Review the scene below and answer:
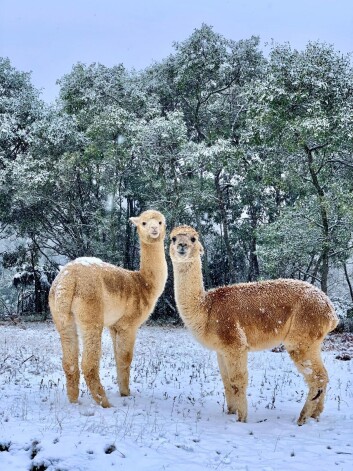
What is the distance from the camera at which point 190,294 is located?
7.17m

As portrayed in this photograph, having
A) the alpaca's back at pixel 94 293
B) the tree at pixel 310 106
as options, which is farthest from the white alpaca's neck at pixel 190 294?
the tree at pixel 310 106

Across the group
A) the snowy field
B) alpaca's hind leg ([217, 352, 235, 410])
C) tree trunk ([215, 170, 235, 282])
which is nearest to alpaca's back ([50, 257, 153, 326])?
the snowy field

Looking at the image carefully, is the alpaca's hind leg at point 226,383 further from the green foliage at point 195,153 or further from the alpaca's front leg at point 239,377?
the green foliage at point 195,153

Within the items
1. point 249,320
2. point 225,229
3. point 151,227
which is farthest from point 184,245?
point 225,229

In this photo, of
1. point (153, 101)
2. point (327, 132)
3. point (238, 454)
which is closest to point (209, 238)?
point (153, 101)

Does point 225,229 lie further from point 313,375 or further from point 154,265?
point 313,375

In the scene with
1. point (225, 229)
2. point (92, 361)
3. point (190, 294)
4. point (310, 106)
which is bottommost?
point (92, 361)

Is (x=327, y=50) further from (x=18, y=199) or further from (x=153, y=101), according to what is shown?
(x=18, y=199)

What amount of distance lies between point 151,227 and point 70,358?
8.29 feet

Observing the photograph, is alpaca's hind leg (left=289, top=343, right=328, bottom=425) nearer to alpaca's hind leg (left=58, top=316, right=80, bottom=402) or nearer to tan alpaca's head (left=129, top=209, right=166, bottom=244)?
tan alpaca's head (left=129, top=209, right=166, bottom=244)

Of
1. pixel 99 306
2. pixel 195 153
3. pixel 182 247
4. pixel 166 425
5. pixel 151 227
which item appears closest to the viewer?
pixel 166 425

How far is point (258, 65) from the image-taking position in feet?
85.0

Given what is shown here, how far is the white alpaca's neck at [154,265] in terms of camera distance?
834cm

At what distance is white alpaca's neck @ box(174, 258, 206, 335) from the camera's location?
703 centimetres
